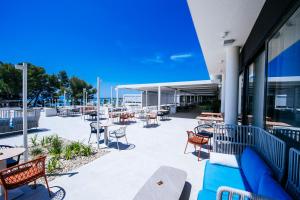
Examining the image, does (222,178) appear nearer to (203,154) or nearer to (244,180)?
(244,180)

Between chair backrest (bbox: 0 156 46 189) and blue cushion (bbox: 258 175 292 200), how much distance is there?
123 inches

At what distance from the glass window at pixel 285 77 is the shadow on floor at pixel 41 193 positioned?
379 cm

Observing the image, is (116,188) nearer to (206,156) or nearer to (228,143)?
(206,156)

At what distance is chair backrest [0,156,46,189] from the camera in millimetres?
2062

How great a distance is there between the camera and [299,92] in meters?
1.83

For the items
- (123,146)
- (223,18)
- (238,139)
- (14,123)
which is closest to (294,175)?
(238,139)

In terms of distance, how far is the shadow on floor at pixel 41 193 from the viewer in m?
2.48

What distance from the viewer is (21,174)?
231 cm

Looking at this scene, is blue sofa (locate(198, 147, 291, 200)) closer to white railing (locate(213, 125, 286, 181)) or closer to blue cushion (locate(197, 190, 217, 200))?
blue cushion (locate(197, 190, 217, 200))

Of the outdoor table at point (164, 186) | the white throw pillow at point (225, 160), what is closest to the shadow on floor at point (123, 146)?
the outdoor table at point (164, 186)

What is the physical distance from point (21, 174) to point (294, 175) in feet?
12.4

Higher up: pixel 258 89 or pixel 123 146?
pixel 258 89

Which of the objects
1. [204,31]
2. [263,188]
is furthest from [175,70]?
[263,188]

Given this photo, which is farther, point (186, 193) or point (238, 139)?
point (238, 139)
